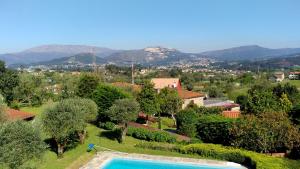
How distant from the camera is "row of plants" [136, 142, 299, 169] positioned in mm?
23750

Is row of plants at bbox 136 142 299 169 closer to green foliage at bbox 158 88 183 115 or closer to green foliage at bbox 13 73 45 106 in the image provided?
green foliage at bbox 158 88 183 115

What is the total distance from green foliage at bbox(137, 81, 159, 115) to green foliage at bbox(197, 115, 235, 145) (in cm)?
738

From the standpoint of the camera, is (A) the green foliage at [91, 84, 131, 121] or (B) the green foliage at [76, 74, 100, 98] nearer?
(A) the green foliage at [91, 84, 131, 121]

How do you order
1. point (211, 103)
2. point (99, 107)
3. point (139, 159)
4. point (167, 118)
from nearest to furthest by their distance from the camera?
point (139, 159) < point (99, 107) < point (167, 118) < point (211, 103)

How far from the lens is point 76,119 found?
26.6 m

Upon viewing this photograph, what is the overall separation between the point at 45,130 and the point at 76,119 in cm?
227

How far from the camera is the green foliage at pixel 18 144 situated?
17152 millimetres

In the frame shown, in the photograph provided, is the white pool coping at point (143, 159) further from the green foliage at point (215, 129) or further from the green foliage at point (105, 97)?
the green foliage at point (105, 97)

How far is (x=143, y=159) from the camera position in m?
27.8

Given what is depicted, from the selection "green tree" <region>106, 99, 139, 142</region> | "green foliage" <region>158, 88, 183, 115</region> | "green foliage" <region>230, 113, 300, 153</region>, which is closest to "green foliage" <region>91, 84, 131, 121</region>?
"green foliage" <region>158, 88, 183, 115</region>

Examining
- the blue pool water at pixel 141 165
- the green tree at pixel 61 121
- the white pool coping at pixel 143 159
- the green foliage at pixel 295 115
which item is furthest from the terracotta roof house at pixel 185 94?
the green tree at pixel 61 121

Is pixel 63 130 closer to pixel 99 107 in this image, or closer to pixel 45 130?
pixel 45 130

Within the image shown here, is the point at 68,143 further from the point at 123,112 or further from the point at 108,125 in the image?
the point at 108,125

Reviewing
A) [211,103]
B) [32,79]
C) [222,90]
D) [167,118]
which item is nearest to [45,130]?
[167,118]
